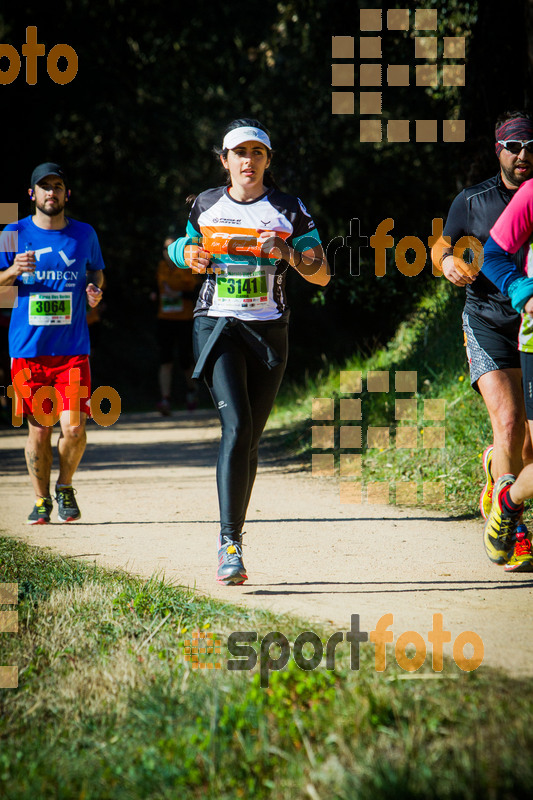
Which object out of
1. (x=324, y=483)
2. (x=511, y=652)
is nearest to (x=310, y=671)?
(x=511, y=652)

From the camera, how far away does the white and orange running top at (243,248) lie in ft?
15.6

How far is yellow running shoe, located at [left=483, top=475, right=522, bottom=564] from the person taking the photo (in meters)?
4.54

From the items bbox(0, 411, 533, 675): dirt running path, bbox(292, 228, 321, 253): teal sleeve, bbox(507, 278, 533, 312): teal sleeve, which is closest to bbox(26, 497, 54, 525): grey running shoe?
bbox(0, 411, 533, 675): dirt running path

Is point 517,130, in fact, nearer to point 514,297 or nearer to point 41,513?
point 514,297

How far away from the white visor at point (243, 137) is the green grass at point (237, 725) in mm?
2316

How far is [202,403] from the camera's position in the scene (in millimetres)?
19125

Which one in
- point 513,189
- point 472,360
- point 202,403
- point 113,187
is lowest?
point 202,403

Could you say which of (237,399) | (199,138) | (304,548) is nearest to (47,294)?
(237,399)

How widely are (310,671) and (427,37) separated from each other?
1045 cm

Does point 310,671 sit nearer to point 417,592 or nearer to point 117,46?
point 417,592

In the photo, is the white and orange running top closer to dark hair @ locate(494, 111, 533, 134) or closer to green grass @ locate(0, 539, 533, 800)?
dark hair @ locate(494, 111, 533, 134)

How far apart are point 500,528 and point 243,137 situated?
7.52 feet

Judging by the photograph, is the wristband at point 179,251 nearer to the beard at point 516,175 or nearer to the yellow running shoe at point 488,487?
the beard at point 516,175

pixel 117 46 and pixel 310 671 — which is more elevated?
pixel 117 46
